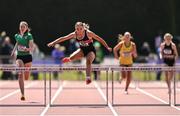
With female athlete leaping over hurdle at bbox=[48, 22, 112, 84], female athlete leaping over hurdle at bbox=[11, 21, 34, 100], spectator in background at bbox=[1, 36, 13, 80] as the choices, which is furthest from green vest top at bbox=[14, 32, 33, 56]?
spectator in background at bbox=[1, 36, 13, 80]

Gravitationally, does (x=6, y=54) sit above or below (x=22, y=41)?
below

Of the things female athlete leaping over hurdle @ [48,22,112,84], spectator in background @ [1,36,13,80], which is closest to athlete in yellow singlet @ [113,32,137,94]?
female athlete leaping over hurdle @ [48,22,112,84]

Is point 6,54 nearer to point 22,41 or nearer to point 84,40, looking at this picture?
point 22,41

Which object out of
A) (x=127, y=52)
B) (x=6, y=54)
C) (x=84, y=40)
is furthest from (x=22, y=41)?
(x=6, y=54)

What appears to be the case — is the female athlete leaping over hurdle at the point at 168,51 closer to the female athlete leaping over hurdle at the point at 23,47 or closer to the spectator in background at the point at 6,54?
the female athlete leaping over hurdle at the point at 23,47

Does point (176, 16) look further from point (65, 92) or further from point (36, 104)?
point (36, 104)

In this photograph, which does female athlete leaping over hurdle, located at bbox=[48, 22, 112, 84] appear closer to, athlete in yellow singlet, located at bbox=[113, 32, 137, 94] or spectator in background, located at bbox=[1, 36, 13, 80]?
athlete in yellow singlet, located at bbox=[113, 32, 137, 94]

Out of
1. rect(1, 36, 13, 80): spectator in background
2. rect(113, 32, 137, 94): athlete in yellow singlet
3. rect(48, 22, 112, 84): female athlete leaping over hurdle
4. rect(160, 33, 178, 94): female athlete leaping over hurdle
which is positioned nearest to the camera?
rect(48, 22, 112, 84): female athlete leaping over hurdle

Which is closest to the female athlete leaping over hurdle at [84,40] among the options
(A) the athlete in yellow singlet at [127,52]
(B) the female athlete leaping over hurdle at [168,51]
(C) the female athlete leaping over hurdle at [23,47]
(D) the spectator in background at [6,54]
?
(C) the female athlete leaping over hurdle at [23,47]

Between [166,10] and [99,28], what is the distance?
4.44 m

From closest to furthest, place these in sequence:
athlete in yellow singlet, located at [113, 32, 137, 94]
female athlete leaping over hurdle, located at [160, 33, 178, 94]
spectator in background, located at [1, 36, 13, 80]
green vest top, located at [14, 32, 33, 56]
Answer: green vest top, located at [14, 32, 33, 56]
female athlete leaping over hurdle, located at [160, 33, 178, 94]
athlete in yellow singlet, located at [113, 32, 137, 94]
spectator in background, located at [1, 36, 13, 80]

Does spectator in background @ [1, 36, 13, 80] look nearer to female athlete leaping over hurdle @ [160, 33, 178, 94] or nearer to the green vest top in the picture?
female athlete leaping over hurdle @ [160, 33, 178, 94]

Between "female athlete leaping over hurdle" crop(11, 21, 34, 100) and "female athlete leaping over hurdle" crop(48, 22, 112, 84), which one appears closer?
"female athlete leaping over hurdle" crop(48, 22, 112, 84)

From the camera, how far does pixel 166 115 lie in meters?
15.5
